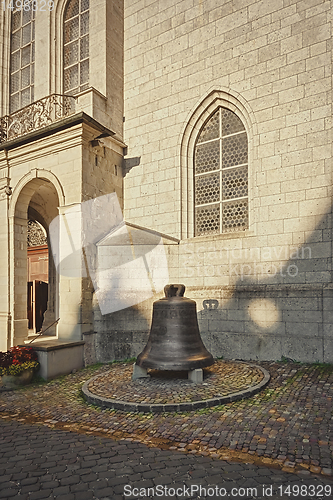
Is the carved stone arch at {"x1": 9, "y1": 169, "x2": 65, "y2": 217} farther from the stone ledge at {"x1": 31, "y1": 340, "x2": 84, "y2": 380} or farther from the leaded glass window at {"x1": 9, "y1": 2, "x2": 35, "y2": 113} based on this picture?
the leaded glass window at {"x1": 9, "y1": 2, "x2": 35, "y2": 113}

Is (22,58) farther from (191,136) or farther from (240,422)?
(240,422)

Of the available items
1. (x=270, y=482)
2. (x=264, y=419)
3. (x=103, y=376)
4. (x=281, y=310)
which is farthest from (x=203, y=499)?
(x=281, y=310)

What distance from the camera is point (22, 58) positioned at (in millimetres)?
14008

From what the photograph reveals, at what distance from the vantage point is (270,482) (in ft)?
11.0

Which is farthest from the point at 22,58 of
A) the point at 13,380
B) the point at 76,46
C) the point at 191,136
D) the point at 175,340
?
the point at 175,340

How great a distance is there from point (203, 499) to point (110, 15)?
11849mm

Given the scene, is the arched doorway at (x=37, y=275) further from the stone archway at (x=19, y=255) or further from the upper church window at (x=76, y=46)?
the upper church window at (x=76, y=46)

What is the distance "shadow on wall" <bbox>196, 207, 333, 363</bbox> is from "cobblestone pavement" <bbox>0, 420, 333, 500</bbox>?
4270mm

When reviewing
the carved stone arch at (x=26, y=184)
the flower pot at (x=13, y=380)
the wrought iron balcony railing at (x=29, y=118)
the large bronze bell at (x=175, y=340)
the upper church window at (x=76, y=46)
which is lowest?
the flower pot at (x=13, y=380)

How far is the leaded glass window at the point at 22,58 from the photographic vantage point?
13.6 m

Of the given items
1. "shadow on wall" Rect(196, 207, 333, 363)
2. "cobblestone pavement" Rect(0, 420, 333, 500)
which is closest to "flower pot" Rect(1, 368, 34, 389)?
"cobblestone pavement" Rect(0, 420, 333, 500)

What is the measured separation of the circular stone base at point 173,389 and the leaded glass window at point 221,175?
3.75 metres

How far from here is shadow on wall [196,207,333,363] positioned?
7465mm

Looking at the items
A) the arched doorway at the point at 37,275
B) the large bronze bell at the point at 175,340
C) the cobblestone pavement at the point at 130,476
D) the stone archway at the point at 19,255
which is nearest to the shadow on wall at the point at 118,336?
the large bronze bell at the point at 175,340
